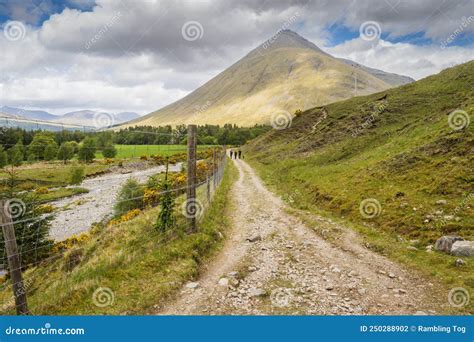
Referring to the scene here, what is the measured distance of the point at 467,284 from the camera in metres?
9.25

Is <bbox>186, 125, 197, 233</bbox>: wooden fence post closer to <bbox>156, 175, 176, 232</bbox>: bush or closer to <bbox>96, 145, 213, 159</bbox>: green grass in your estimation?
<bbox>156, 175, 176, 232</bbox>: bush

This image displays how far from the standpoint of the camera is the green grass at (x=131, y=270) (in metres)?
8.26

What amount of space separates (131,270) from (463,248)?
11769mm

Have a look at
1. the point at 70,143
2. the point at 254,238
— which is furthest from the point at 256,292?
the point at 70,143

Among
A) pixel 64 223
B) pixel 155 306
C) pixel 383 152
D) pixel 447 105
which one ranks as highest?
pixel 447 105

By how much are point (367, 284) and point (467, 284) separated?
2.85 m

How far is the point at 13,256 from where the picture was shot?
7.49m

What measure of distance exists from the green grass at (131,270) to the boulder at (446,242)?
→ 8.88 meters

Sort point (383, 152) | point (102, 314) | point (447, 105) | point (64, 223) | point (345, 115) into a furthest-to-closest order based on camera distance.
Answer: point (345, 115) → point (64, 223) → point (447, 105) → point (383, 152) → point (102, 314)

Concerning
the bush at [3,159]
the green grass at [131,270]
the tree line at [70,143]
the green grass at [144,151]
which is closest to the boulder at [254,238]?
the green grass at [131,270]

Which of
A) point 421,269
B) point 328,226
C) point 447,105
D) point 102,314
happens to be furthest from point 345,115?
point 102,314

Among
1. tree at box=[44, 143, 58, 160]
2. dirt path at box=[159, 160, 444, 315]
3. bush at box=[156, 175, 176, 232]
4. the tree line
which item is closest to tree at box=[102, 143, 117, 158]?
the tree line

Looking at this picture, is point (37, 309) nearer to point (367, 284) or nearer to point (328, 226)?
point (367, 284)

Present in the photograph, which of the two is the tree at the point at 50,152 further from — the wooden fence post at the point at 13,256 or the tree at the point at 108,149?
the wooden fence post at the point at 13,256
